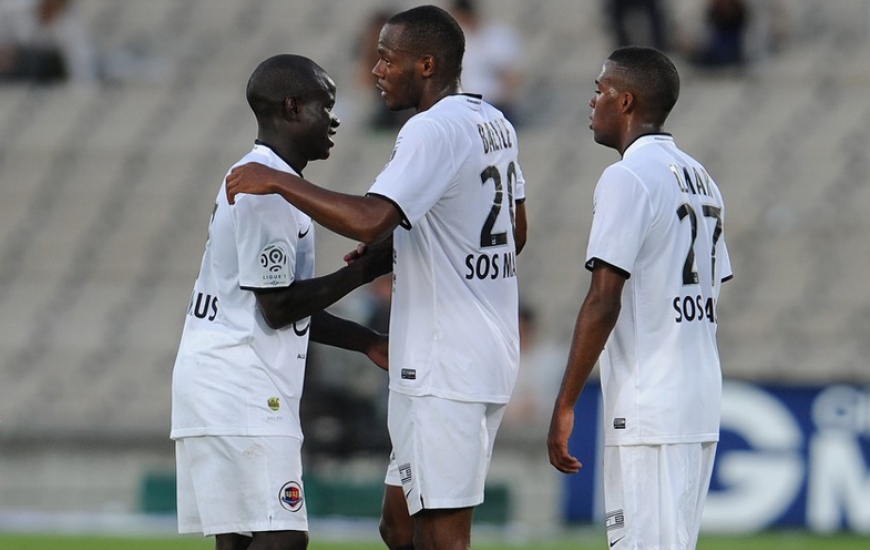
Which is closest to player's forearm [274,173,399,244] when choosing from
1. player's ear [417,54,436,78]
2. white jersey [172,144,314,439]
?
white jersey [172,144,314,439]

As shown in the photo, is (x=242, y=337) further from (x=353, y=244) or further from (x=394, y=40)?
(x=353, y=244)

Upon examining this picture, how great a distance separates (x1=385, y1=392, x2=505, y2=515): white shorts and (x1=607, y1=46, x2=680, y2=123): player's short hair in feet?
3.97

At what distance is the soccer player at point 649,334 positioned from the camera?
573 cm

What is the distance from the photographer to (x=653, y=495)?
18.9 ft

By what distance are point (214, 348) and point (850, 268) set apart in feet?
32.8

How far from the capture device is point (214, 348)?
6.04 meters

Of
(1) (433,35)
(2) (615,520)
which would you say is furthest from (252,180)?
(2) (615,520)

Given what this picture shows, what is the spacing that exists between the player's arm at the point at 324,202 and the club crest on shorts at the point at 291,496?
3.05 feet

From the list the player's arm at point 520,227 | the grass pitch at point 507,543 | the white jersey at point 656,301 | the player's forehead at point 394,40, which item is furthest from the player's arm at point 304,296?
the grass pitch at point 507,543

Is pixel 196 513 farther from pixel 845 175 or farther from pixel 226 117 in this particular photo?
pixel 226 117

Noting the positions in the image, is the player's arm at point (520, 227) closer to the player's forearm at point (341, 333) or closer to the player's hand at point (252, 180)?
the player's forearm at point (341, 333)

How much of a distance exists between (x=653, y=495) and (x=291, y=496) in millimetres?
1268

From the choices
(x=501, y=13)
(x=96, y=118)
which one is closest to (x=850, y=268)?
(x=501, y=13)

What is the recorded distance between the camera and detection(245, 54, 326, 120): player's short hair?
6.10 m
